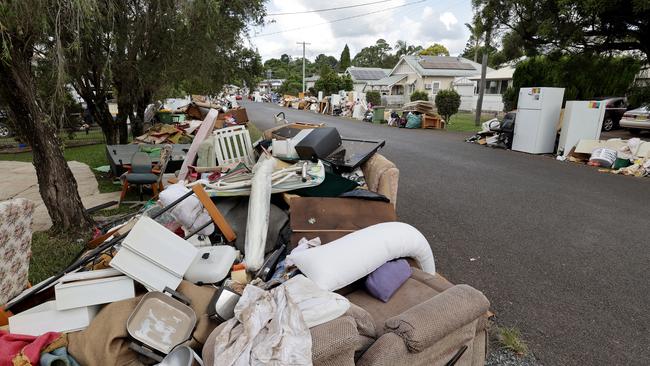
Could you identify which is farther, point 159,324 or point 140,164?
point 140,164

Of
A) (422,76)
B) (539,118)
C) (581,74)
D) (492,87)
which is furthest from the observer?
(422,76)

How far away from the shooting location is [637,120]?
1262 centimetres

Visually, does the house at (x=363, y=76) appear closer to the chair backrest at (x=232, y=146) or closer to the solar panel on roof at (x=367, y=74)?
the solar panel on roof at (x=367, y=74)

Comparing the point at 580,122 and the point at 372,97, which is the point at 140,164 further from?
the point at 372,97

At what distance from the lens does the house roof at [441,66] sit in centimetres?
3531

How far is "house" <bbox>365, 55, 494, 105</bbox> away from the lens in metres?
34.9

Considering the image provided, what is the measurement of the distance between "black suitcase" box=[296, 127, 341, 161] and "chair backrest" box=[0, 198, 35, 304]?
2613 mm

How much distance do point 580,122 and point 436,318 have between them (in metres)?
9.30

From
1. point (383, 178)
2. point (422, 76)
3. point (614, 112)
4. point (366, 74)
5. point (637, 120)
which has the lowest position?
point (383, 178)

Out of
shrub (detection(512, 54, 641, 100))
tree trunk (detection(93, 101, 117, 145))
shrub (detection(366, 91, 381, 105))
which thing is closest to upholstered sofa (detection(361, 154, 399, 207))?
tree trunk (detection(93, 101, 117, 145))

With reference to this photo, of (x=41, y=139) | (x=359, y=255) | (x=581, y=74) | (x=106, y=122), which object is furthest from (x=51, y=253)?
(x=581, y=74)

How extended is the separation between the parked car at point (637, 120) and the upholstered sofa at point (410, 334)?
13.8 metres

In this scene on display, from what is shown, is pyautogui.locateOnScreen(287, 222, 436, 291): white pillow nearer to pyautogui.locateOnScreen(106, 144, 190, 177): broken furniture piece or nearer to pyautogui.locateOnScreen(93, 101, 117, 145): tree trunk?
pyautogui.locateOnScreen(106, 144, 190, 177): broken furniture piece

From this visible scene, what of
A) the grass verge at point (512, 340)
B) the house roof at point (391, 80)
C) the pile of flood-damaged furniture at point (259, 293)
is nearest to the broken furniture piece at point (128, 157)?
the pile of flood-damaged furniture at point (259, 293)
